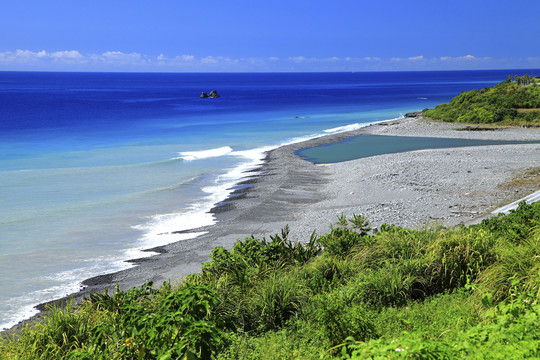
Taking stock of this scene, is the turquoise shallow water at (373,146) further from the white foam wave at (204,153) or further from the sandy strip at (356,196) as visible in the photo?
the white foam wave at (204,153)

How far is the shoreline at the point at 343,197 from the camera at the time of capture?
14555 mm

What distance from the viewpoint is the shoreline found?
14.6 meters

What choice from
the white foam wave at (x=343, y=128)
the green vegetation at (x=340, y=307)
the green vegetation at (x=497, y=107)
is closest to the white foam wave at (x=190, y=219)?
the green vegetation at (x=340, y=307)

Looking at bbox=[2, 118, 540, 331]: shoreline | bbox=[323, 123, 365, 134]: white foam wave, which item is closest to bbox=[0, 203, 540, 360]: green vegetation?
bbox=[2, 118, 540, 331]: shoreline

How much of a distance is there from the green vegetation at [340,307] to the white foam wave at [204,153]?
26459 millimetres

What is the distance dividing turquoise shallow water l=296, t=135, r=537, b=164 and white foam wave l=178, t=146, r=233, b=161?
6018 mm

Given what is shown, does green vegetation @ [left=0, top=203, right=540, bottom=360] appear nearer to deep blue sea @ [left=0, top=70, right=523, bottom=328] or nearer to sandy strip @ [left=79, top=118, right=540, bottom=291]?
sandy strip @ [left=79, top=118, right=540, bottom=291]

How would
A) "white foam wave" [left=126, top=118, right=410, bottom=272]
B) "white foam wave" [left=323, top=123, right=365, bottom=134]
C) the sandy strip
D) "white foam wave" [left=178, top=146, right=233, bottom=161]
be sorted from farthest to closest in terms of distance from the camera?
"white foam wave" [left=323, top=123, right=365, bottom=134] → "white foam wave" [left=178, top=146, right=233, bottom=161] → "white foam wave" [left=126, top=118, right=410, bottom=272] → the sandy strip

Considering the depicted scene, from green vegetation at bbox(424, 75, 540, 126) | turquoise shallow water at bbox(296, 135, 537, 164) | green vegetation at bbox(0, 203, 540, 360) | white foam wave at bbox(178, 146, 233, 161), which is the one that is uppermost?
green vegetation at bbox(424, 75, 540, 126)

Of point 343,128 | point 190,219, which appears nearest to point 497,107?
point 343,128

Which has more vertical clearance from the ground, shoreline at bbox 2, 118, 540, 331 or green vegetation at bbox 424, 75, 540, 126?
green vegetation at bbox 424, 75, 540, 126

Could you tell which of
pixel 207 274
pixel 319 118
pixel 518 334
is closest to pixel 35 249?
pixel 207 274

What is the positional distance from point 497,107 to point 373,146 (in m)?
18.2

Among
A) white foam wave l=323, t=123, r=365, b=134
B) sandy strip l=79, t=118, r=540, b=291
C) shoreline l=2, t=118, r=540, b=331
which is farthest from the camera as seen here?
white foam wave l=323, t=123, r=365, b=134
